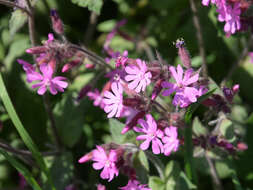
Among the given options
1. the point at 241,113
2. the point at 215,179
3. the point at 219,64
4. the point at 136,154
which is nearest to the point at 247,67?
the point at 219,64

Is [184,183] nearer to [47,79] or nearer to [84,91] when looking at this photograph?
[84,91]

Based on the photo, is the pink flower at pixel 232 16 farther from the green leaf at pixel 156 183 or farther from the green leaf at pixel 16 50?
the green leaf at pixel 16 50

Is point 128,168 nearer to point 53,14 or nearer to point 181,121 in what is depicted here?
point 181,121

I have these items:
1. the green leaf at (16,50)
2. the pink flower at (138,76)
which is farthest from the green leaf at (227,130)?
the green leaf at (16,50)

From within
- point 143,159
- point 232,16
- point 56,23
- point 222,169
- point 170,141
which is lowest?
point 222,169

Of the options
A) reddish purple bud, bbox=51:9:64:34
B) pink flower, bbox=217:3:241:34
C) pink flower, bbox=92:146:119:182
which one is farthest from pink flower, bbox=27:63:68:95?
pink flower, bbox=217:3:241:34

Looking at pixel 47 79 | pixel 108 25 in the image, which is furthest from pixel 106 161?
pixel 108 25

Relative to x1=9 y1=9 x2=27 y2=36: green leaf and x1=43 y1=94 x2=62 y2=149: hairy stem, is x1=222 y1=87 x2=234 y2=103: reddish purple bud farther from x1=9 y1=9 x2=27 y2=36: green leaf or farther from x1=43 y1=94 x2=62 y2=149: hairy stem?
x1=9 y1=9 x2=27 y2=36: green leaf
